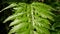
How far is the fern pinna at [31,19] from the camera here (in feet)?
2.21

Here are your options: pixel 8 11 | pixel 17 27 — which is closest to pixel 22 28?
pixel 17 27

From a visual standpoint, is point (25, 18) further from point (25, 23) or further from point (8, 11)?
point (8, 11)

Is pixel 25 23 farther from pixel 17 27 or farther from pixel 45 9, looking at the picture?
pixel 45 9

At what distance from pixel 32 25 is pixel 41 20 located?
0.23 ft

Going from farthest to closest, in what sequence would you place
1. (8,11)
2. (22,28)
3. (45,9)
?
(8,11) < (45,9) < (22,28)

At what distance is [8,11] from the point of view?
3.20ft

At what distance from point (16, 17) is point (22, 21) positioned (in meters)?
0.04

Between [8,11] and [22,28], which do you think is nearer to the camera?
[22,28]

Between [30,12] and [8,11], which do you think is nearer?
[30,12]

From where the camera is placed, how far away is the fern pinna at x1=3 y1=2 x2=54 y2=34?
0.67 meters

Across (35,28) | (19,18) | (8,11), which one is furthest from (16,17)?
(8,11)

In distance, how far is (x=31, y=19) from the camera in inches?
28.0

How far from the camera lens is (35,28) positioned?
2.23 ft

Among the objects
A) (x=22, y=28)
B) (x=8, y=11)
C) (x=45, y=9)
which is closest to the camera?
(x=22, y=28)
